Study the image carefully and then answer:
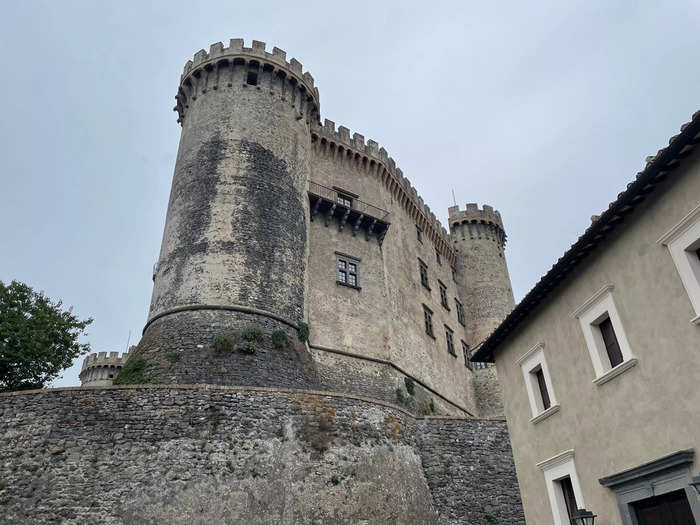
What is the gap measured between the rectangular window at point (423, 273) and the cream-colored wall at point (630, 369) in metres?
19.7

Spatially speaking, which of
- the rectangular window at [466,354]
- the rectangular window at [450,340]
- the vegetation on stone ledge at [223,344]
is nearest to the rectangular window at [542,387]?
the vegetation on stone ledge at [223,344]

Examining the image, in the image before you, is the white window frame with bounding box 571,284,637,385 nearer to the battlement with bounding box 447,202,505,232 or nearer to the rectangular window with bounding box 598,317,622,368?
the rectangular window with bounding box 598,317,622,368

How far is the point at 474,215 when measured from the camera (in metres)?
43.6

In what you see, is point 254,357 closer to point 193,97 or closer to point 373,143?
point 193,97

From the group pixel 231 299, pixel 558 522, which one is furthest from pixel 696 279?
pixel 231 299

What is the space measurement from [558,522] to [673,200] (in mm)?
7115

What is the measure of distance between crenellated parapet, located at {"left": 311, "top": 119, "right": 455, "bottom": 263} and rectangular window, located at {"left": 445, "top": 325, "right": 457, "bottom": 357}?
6.68m

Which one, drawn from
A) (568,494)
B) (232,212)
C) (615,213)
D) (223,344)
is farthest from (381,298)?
(615,213)

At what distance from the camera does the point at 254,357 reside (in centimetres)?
1944

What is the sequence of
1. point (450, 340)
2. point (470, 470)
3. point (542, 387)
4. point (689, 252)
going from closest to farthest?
point (689, 252)
point (542, 387)
point (470, 470)
point (450, 340)

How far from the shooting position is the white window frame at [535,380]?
12.5m

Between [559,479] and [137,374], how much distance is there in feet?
44.8

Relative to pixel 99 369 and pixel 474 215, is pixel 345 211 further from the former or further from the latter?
pixel 99 369

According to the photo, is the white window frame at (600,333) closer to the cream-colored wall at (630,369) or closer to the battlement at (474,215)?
the cream-colored wall at (630,369)
